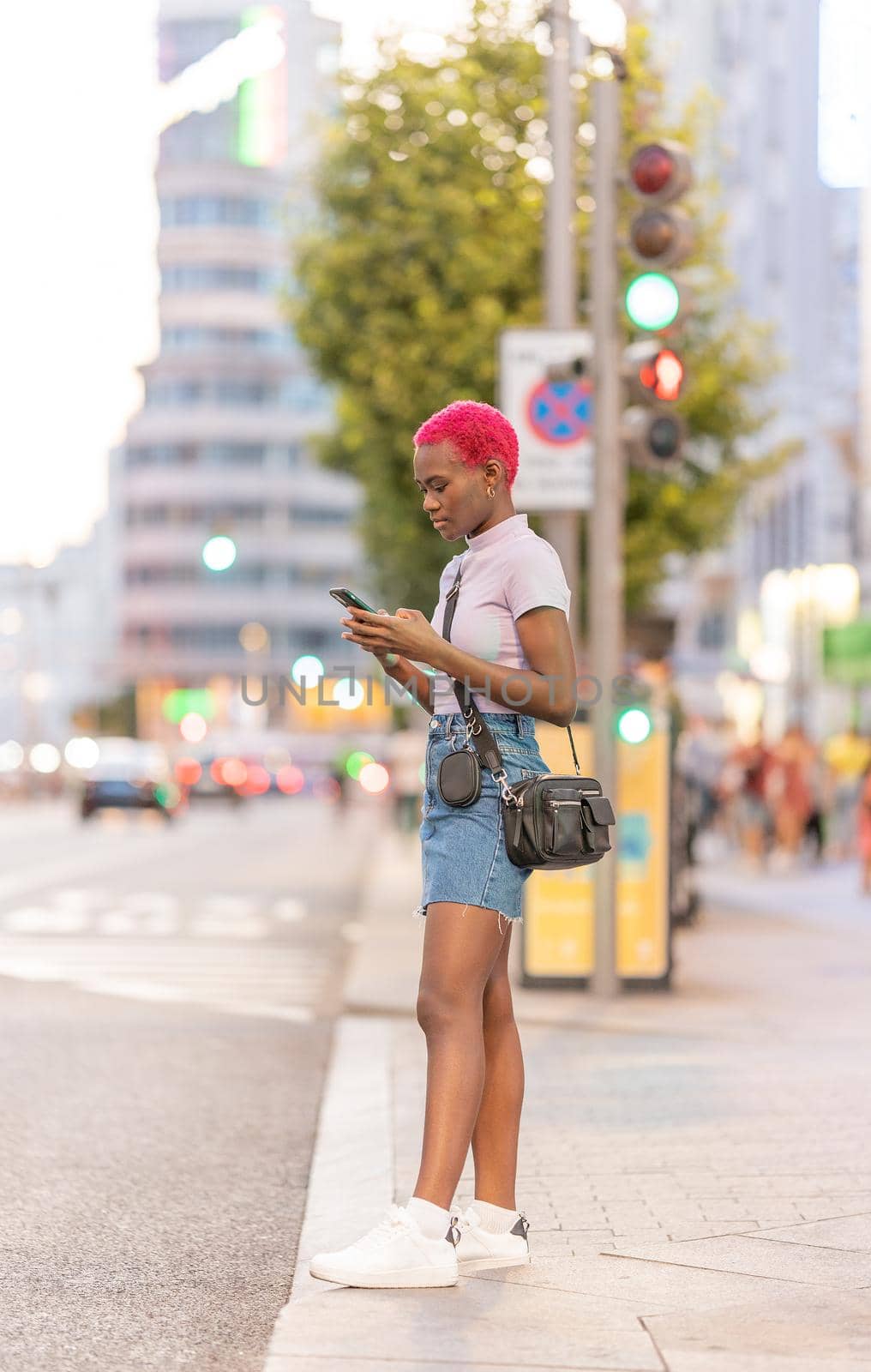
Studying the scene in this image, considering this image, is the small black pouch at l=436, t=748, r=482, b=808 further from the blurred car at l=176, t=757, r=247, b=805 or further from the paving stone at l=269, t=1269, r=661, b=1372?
the blurred car at l=176, t=757, r=247, b=805

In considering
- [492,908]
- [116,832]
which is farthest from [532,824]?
[116,832]

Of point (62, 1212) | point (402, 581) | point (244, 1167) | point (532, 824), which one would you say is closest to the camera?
point (532, 824)

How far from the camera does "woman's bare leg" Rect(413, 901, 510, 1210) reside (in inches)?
206

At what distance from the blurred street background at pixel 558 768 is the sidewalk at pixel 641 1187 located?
3 centimetres

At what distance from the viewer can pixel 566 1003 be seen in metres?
11.5

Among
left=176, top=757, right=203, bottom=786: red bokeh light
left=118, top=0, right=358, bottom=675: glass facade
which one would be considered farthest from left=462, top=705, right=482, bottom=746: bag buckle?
left=118, top=0, right=358, bottom=675: glass facade

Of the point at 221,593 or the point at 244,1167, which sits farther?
the point at 221,593

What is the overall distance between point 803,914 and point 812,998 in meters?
7.87

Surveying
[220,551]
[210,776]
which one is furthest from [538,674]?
[210,776]

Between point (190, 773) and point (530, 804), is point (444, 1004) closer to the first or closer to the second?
point (530, 804)

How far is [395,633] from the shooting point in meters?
5.10

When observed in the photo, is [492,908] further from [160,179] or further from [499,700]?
[160,179]

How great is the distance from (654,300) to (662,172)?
24.6 inches

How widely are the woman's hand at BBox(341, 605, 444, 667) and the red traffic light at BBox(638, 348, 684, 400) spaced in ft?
20.9
